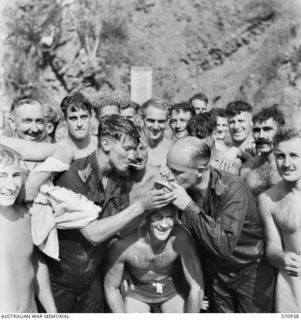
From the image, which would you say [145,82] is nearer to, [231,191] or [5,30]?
[5,30]

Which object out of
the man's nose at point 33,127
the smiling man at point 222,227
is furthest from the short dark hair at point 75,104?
the smiling man at point 222,227

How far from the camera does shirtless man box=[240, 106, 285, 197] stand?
4355 mm

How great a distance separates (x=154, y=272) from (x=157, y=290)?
Answer: 0.13 m

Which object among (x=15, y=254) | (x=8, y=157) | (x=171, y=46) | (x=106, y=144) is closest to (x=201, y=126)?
(x=106, y=144)

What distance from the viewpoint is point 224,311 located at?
4074mm

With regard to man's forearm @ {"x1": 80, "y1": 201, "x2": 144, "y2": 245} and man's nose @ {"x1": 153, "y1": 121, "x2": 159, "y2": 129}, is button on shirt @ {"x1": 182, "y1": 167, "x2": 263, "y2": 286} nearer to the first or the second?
man's forearm @ {"x1": 80, "y1": 201, "x2": 144, "y2": 245}

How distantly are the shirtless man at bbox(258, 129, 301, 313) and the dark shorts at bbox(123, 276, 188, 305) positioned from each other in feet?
2.20

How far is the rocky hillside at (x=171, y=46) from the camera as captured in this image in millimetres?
14438

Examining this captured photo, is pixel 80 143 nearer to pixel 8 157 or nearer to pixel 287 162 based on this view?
pixel 8 157

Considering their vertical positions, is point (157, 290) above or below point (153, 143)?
below

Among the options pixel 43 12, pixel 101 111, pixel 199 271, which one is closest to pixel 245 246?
pixel 199 271

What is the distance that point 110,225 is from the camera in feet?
11.6

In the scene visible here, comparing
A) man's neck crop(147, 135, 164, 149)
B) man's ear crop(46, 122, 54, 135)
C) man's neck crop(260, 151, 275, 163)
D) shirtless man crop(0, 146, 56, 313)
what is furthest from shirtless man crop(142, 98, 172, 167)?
shirtless man crop(0, 146, 56, 313)

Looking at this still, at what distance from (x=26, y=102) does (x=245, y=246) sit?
213cm
